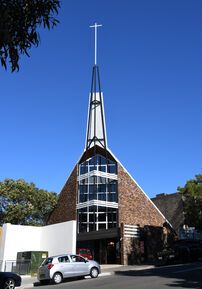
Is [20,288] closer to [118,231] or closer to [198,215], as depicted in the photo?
[118,231]

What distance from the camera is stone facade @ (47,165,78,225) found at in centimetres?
4256

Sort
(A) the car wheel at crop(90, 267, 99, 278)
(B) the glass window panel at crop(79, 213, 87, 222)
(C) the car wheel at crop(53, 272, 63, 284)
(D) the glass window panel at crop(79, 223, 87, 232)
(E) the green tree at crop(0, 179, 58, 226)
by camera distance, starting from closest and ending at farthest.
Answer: (C) the car wheel at crop(53, 272, 63, 284), (A) the car wheel at crop(90, 267, 99, 278), (D) the glass window panel at crop(79, 223, 87, 232), (B) the glass window panel at crop(79, 213, 87, 222), (E) the green tree at crop(0, 179, 58, 226)

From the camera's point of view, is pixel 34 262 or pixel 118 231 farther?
pixel 118 231

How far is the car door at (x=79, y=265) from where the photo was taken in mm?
22000

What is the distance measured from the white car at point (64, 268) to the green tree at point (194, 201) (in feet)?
70.4

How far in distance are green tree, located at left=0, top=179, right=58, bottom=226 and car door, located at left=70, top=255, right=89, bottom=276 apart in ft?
73.9

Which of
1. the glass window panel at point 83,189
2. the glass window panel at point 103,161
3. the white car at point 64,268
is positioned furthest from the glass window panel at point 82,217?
the white car at point 64,268

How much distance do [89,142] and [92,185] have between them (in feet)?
18.3

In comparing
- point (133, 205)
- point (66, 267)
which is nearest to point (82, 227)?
Result: point (133, 205)

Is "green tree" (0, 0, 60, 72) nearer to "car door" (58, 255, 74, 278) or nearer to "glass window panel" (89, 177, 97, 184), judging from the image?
"car door" (58, 255, 74, 278)

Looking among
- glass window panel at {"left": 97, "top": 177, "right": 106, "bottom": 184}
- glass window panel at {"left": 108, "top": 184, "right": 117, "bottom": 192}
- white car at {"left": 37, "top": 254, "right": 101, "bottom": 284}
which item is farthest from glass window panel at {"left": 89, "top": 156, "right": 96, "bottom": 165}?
white car at {"left": 37, "top": 254, "right": 101, "bottom": 284}

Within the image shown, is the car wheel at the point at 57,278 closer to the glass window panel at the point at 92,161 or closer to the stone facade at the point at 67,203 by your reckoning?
the stone facade at the point at 67,203

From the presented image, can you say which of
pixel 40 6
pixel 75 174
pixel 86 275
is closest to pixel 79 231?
pixel 75 174

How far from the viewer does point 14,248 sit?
112ft
